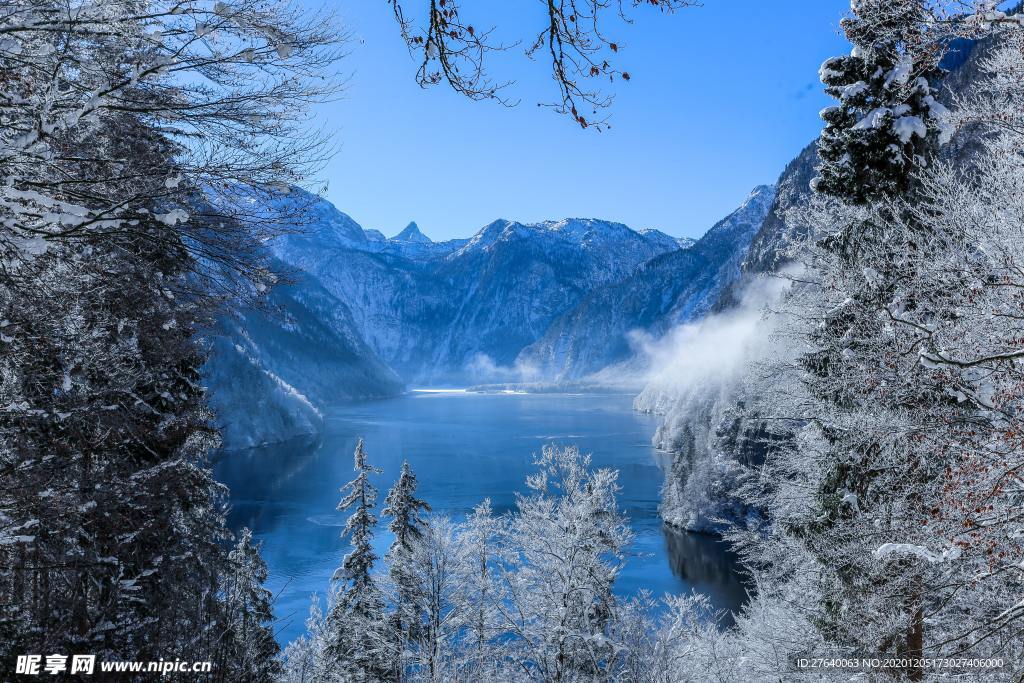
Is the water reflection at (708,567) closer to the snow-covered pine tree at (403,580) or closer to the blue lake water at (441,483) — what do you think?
the blue lake water at (441,483)

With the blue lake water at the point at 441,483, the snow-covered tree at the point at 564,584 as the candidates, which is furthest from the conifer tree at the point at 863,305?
the blue lake water at the point at 441,483

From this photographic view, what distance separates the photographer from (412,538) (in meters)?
20.4

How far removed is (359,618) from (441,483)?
4146 cm

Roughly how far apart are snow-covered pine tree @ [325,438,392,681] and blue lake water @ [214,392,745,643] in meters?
1.85

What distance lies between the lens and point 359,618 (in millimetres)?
18859

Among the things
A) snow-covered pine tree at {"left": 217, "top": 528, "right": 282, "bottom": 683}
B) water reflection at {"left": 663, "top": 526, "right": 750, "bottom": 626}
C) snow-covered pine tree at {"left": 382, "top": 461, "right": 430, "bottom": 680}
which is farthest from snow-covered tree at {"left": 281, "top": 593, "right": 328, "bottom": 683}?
water reflection at {"left": 663, "top": 526, "right": 750, "bottom": 626}

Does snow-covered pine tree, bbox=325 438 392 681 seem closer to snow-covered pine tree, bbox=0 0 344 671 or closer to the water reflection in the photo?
snow-covered pine tree, bbox=0 0 344 671

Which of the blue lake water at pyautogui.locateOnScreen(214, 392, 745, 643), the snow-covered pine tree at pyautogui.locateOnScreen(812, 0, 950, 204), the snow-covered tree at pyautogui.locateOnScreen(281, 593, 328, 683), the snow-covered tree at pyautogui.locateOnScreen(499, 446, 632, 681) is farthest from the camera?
the blue lake water at pyautogui.locateOnScreen(214, 392, 745, 643)

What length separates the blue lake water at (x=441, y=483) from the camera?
37.0 meters

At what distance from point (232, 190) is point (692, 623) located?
22.0 metres

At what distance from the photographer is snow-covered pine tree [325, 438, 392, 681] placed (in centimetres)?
1773

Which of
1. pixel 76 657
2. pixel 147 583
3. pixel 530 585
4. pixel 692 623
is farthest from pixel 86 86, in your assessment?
pixel 692 623

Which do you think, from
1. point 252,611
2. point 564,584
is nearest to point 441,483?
point 252,611

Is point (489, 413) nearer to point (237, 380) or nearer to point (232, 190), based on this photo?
point (237, 380)
